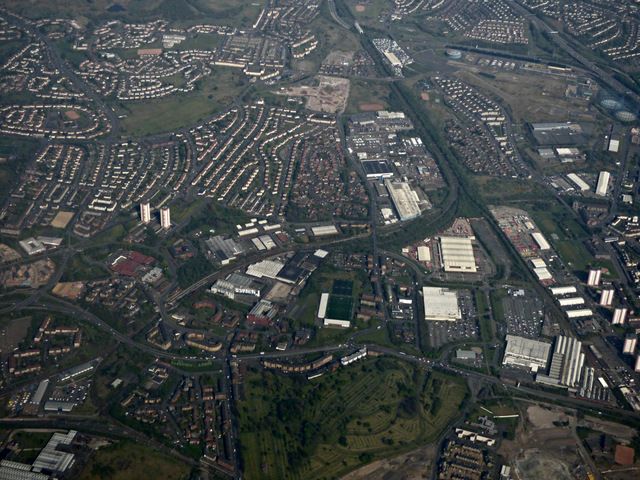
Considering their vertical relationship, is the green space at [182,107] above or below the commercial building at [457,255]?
below

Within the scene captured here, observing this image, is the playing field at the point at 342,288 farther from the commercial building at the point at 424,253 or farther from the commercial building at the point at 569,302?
the commercial building at the point at 569,302

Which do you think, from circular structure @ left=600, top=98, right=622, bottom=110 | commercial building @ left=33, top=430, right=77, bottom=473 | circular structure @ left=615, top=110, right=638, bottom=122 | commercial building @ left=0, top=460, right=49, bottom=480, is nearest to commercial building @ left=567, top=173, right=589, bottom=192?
circular structure @ left=615, top=110, right=638, bottom=122

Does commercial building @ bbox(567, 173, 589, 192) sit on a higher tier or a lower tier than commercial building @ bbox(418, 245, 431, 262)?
lower

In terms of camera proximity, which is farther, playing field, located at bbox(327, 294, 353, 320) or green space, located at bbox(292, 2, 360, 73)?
green space, located at bbox(292, 2, 360, 73)

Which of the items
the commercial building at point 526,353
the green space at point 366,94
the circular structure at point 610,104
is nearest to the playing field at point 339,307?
the commercial building at point 526,353

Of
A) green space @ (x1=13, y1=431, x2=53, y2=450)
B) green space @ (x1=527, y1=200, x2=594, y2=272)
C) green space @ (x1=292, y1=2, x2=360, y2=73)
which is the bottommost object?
green space @ (x1=292, y1=2, x2=360, y2=73)

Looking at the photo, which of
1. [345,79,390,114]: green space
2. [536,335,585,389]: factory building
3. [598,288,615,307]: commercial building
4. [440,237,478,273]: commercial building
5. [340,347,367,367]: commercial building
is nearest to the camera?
[536,335,585,389]: factory building

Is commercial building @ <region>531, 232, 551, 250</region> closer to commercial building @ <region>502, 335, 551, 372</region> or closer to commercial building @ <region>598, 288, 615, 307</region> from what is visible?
commercial building @ <region>598, 288, 615, 307</region>
